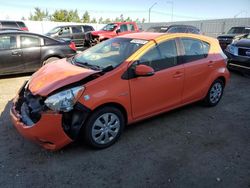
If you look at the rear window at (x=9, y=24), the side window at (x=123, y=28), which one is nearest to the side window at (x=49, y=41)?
the side window at (x=123, y=28)

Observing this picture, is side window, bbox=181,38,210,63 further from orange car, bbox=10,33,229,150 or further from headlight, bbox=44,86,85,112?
headlight, bbox=44,86,85,112

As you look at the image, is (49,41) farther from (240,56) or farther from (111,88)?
(240,56)

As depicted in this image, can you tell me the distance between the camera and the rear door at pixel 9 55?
738 centimetres

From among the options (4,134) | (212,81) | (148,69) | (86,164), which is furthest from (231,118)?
(4,134)

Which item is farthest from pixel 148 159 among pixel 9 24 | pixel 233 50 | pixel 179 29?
pixel 9 24

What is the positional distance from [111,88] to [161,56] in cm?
117

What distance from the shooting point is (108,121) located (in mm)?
3682

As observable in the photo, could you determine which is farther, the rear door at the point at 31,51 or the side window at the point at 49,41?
the side window at the point at 49,41

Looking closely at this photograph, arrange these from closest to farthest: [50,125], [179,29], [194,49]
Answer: [50,125] < [194,49] < [179,29]

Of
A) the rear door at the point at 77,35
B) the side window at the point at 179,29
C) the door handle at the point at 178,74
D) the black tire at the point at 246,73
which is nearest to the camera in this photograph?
the door handle at the point at 178,74

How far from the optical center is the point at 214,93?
5.44 metres

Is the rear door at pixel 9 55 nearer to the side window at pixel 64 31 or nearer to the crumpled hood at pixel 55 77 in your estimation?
the crumpled hood at pixel 55 77

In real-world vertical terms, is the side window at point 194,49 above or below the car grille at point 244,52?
above

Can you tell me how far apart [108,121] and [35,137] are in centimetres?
102
